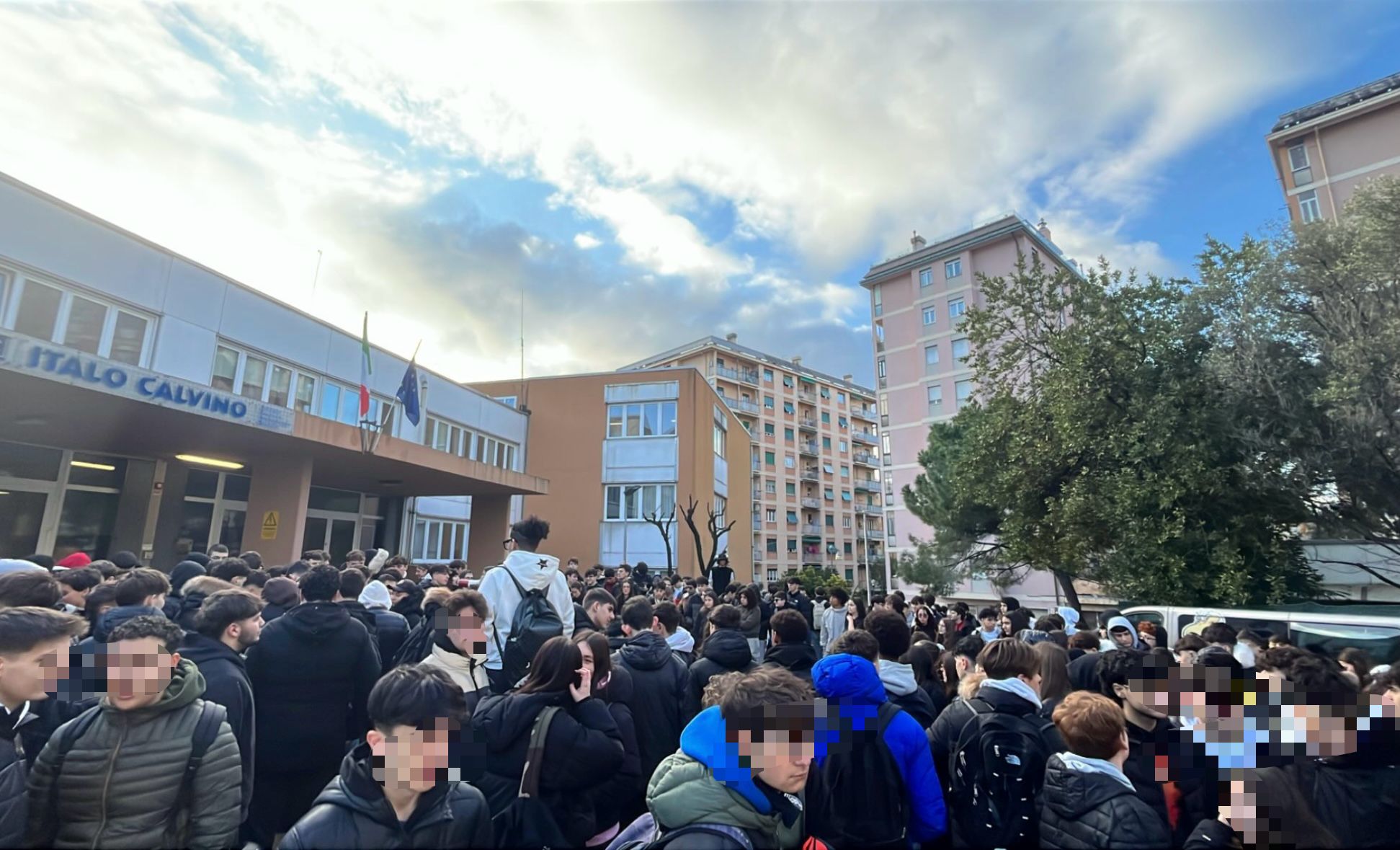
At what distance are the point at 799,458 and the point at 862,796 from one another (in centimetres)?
6640

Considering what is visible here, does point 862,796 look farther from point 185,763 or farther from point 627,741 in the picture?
point 185,763

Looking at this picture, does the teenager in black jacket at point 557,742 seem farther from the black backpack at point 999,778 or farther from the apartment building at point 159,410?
the apartment building at point 159,410

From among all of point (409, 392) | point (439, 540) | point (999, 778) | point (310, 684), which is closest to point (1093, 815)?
point (999, 778)

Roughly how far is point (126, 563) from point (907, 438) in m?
41.8

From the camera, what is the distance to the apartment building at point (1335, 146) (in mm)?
27156

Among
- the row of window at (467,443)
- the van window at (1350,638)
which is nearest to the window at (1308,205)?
the van window at (1350,638)

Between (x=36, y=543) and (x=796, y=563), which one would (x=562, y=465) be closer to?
(x=36, y=543)

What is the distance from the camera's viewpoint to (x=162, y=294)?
13.0m

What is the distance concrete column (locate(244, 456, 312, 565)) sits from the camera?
12781 millimetres

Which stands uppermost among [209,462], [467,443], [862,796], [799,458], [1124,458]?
[799,458]

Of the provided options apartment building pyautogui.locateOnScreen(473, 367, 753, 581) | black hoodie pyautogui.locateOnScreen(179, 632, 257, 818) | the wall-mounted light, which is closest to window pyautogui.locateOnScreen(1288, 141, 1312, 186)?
apartment building pyautogui.locateOnScreen(473, 367, 753, 581)

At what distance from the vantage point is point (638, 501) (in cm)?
3127

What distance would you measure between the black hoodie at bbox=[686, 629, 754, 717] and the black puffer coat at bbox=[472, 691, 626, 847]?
1.53 metres

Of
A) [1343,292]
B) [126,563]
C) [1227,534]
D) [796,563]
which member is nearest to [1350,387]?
[1343,292]
